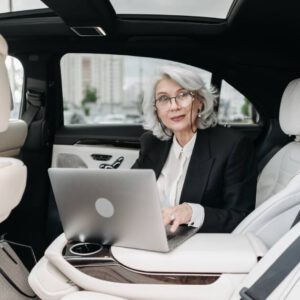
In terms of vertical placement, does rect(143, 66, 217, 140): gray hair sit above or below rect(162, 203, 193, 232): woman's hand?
above

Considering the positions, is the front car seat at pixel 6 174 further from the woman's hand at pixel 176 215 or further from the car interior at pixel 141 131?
the woman's hand at pixel 176 215

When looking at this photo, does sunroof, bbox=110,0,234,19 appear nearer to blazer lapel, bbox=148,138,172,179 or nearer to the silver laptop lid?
blazer lapel, bbox=148,138,172,179

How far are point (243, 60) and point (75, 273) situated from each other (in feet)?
6.30

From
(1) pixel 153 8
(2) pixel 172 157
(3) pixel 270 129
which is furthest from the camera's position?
(3) pixel 270 129

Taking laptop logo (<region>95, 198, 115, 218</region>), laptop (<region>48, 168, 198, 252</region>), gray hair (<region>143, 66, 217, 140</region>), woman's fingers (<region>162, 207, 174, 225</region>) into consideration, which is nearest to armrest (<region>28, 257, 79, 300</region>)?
laptop (<region>48, 168, 198, 252</region>)

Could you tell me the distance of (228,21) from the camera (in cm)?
230

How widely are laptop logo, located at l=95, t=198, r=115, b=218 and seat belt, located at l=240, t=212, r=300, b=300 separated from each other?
40cm

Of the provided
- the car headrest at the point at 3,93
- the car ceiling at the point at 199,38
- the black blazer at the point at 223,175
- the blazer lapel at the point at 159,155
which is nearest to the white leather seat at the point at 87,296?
the car headrest at the point at 3,93

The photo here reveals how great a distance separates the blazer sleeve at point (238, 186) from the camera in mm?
1652

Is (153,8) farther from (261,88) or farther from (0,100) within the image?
(0,100)

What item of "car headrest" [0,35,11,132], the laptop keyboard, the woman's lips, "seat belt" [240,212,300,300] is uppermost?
"car headrest" [0,35,11,132]

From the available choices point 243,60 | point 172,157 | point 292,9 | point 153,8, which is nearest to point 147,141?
point 172,157

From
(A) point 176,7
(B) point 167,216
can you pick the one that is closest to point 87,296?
(B) point 167,216

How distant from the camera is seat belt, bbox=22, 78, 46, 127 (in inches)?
113
